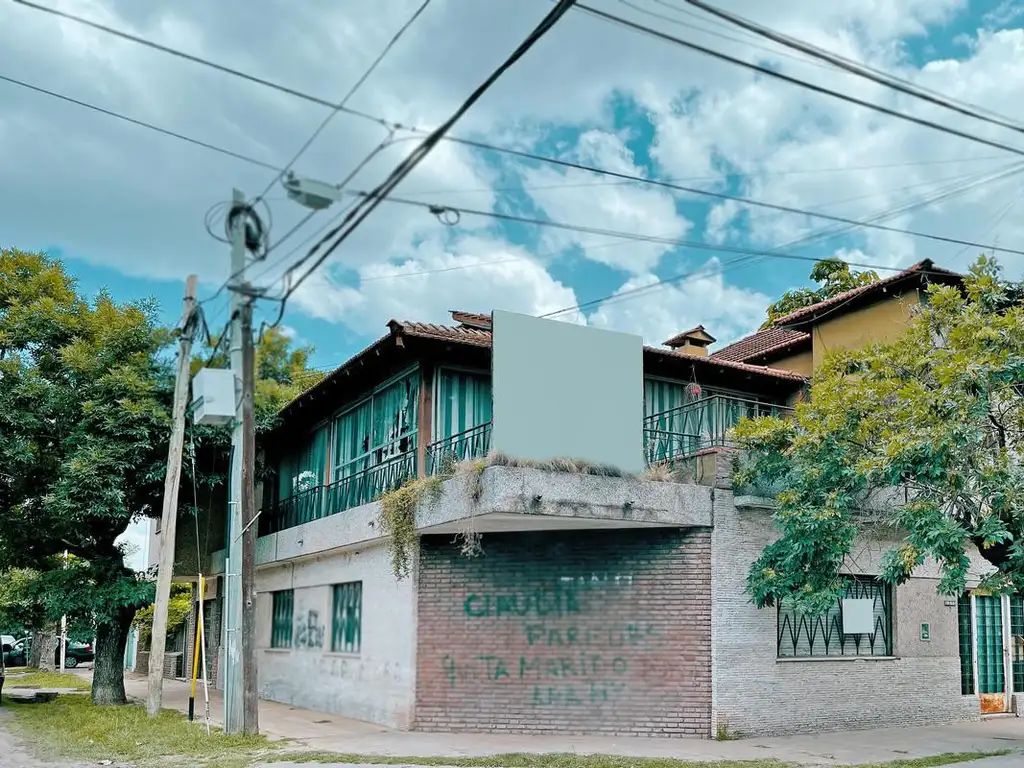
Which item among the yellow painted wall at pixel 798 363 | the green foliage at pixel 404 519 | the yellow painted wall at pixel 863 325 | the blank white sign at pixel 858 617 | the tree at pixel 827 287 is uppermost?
the tree at pixel 827 287

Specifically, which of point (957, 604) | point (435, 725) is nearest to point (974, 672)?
point (957, 604)

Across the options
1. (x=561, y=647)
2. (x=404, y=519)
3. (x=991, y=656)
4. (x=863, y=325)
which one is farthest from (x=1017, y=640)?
(x=404, y=519)

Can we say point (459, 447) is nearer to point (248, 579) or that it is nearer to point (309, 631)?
point (248, 579)

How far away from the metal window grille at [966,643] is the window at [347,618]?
34.3ft

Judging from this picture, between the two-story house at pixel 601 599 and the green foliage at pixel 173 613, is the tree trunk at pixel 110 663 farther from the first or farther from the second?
the green foliage at pixel 173 613

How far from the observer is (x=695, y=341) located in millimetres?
21297

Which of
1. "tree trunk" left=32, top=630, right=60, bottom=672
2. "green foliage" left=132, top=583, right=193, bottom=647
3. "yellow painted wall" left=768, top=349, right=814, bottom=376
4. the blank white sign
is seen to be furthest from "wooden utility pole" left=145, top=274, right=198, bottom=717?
"tree trunk" left=32, top=630, right=60, bottom=672

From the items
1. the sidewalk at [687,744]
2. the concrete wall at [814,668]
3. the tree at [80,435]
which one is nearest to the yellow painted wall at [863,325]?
the concrete wall at [814,668]

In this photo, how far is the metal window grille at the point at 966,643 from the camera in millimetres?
17797

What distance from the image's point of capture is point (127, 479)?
64.7 ft

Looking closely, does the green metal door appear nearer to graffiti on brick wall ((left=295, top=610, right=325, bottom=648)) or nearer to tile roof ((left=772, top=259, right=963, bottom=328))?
tile roof ((left=772, top=259, right=963, bottom=328))

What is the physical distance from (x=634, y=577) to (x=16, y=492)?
12332 mm

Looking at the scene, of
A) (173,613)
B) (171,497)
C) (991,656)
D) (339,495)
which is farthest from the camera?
(173,613)

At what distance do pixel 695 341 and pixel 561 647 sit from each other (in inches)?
331
